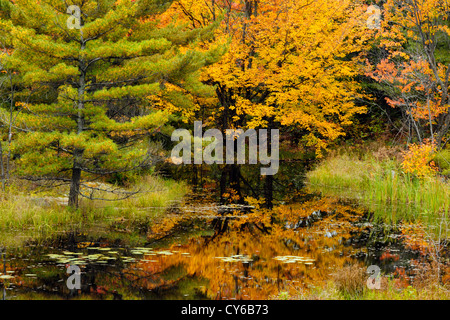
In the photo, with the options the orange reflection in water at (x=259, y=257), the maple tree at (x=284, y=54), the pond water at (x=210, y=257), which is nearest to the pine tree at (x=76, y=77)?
the pond water at (x=210, y=257)

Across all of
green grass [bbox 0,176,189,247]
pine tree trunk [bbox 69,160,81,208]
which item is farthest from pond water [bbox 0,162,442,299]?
pine tree trunk [bbox 69,160,81,208]

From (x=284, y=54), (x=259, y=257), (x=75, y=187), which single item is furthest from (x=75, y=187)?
(x=284, y=54)

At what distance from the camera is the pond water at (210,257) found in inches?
256

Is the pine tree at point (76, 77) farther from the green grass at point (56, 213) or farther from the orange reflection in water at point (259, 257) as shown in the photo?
the orange reflection in water at point (259, 257)

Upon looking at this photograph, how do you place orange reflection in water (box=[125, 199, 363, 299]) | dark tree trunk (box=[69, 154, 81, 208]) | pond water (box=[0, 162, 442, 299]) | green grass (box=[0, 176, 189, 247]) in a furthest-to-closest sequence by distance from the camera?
dark tree trunk (box=[69, 154, 81, 208])
green grass (box=[0, 176, 189, 247])
orange reflection in water (box=[125, 199, 363, 299])
pond water (box=[0, 162, 442, 299])

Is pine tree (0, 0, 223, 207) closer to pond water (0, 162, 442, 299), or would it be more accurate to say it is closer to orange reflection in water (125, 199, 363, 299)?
pond water (0, 162, 442, 299)

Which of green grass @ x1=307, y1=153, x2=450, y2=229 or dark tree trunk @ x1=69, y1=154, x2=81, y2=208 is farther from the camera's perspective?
green grass @ x1=307, y1=153, x2=450, y2=229

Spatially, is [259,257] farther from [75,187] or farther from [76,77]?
[76,77]

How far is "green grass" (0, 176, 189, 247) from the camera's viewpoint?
32.7 feet

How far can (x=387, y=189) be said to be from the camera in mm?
14172

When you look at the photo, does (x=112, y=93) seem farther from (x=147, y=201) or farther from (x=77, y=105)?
(x=147, y=201)

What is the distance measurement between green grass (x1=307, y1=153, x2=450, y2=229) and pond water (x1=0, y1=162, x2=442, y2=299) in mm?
→ 1205

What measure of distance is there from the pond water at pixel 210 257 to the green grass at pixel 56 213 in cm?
58

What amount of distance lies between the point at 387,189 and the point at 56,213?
9498mm
